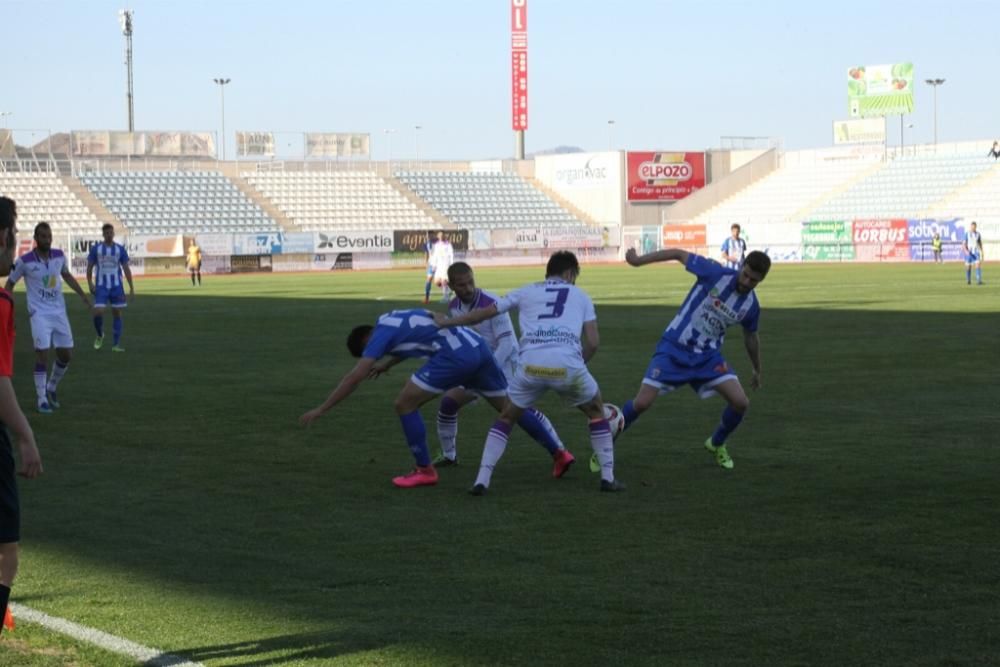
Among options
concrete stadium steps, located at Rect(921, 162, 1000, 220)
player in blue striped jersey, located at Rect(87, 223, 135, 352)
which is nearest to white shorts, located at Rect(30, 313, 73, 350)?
player in blue striped jersey, located at Rect(87, 223, 135, 352)

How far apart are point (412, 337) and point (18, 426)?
5.01 metres

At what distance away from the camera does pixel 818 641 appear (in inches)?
266

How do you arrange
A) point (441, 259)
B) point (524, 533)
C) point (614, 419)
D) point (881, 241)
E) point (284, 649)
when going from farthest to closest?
1. point (881, 241)
2. point (441, 259)
3. point (614, 419)
4. point (524, 533)
5. point (284, 649)

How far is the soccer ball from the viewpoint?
11414 millimetres

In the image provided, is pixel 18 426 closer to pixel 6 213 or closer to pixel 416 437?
pixel 6 213

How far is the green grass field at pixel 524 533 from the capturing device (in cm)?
693

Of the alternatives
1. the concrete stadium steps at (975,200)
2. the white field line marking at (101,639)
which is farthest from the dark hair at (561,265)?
the concrete stadium steps at (975,200)

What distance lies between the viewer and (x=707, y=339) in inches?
468

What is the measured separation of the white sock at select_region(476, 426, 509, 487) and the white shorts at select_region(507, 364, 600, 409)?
0.98 ft

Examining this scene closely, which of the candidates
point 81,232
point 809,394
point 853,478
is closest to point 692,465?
point 853,478

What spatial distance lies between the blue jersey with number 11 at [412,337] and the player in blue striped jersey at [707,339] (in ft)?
5.06

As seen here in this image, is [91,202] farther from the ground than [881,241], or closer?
farther from the ground

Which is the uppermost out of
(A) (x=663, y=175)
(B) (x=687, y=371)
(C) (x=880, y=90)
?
(C) (x=880, y=90)

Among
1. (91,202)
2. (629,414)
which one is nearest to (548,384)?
(629,414)
